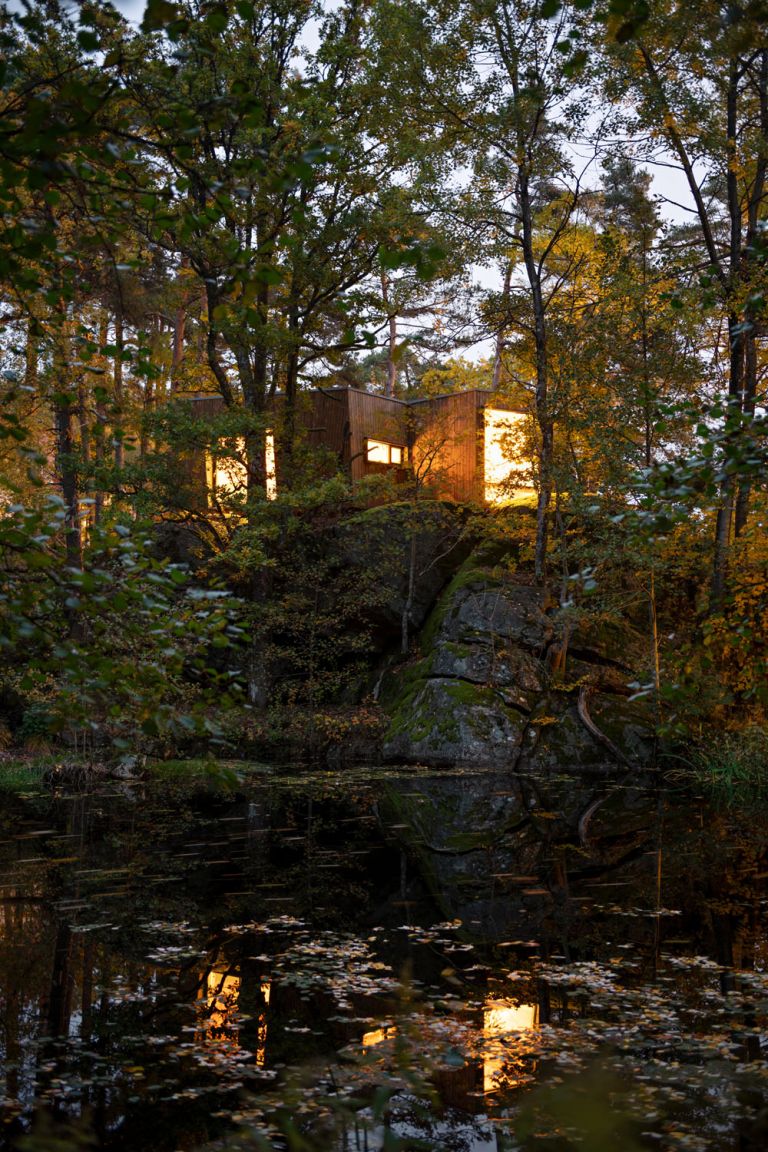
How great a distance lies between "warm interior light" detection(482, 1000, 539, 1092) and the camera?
4.45 m

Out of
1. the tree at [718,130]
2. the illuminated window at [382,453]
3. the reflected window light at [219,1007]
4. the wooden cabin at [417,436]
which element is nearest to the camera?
the reflected window light at [219,1007]

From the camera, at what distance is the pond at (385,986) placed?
13.0 feet

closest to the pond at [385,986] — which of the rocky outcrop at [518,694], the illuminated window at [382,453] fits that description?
the rocky outcrop at [518,694]

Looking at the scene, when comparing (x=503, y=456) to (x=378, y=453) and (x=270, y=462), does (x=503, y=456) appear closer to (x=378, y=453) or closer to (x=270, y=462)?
(x=270, y=462)

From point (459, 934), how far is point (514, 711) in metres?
11.2

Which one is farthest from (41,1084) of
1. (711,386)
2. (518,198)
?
(518,198)

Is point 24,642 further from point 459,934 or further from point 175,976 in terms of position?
point 459,934

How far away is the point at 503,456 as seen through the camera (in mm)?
19922

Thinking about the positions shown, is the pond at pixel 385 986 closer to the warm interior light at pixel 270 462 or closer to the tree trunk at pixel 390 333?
the tree trunk at pixel 390 333

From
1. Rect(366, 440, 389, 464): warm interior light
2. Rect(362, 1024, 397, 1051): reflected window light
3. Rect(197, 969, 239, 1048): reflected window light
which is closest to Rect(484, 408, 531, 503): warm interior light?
Rect(366, 440, 389, 464): warm interior light

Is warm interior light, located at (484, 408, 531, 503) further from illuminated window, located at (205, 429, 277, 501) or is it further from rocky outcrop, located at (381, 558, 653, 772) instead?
illuminated window, located at (205, 429, 277, 501)

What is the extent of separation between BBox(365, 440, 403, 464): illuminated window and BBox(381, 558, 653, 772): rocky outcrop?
6424 mm

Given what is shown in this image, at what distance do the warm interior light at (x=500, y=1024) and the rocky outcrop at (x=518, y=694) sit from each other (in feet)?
39.1

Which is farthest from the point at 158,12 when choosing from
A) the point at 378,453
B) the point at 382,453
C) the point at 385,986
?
the point at 382,453
